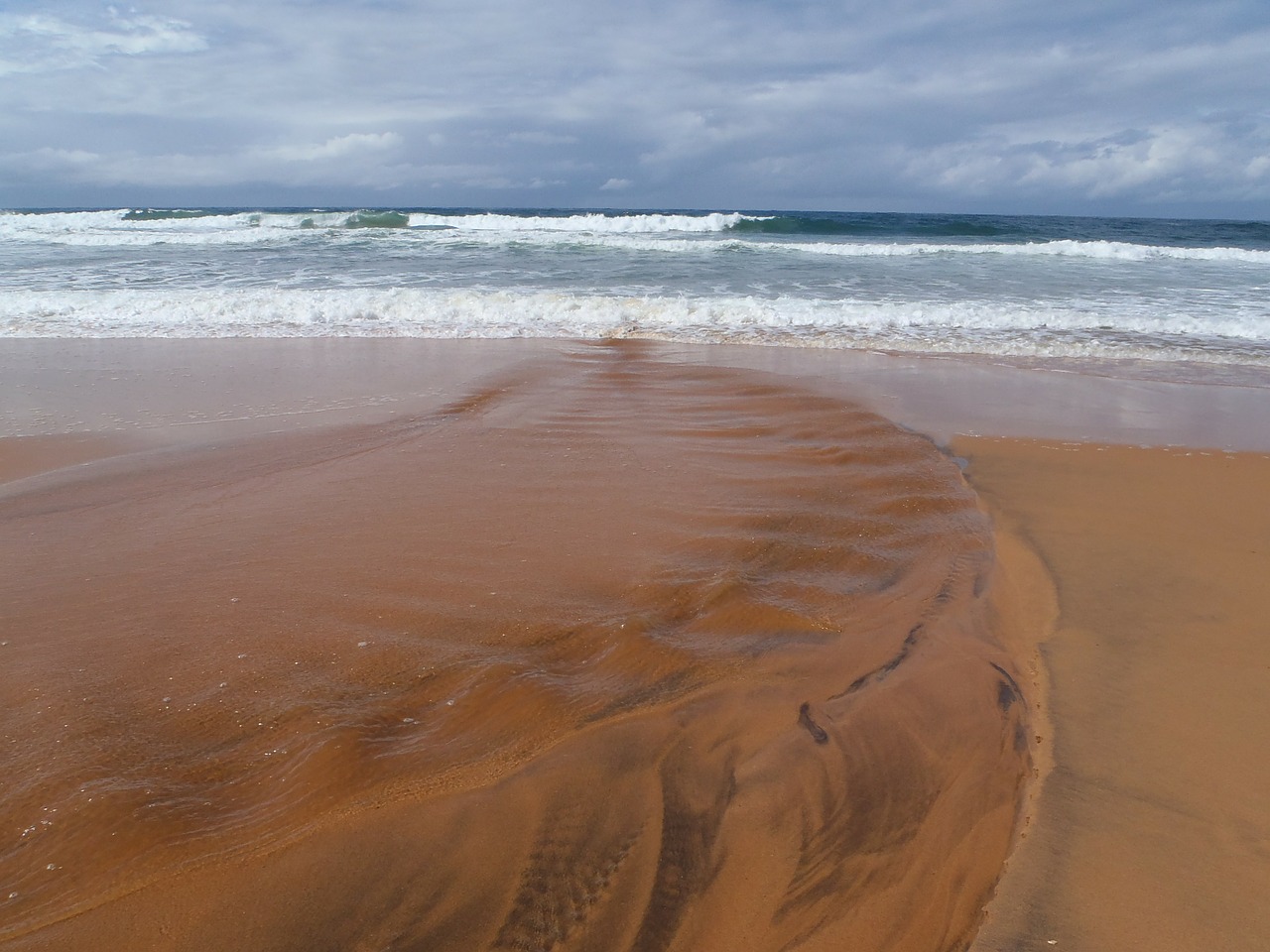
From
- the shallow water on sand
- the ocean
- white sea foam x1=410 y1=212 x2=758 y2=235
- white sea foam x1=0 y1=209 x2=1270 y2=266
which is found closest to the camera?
the shallow water on sand

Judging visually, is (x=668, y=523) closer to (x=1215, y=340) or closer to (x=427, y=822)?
(x=427, y=822)

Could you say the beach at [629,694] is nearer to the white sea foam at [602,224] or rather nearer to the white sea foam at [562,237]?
the white sea foam at [562,237]

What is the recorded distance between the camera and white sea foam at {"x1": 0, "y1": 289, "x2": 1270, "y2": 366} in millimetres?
9484

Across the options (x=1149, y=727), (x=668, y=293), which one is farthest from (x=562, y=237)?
(x=1149, y=727)

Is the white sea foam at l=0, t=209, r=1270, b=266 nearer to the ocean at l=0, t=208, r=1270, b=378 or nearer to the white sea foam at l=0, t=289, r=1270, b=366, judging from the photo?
the ocean at l=0, t=208, r=1270, b=378

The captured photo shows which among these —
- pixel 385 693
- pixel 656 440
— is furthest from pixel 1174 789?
pixel 656 440

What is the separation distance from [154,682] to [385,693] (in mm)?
765

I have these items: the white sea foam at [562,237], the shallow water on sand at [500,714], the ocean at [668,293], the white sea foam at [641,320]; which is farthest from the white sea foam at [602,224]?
the shallow water on sand at [500,714]

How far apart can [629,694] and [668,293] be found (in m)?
11.1

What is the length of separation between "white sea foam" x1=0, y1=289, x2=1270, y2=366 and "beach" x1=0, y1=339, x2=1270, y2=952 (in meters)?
4.74

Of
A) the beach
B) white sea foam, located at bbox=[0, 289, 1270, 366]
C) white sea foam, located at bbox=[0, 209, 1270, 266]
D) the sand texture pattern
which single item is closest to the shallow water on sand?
the beach

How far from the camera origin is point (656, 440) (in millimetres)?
5230

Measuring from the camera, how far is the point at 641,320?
10789 millimetres

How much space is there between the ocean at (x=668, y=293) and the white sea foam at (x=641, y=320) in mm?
43
